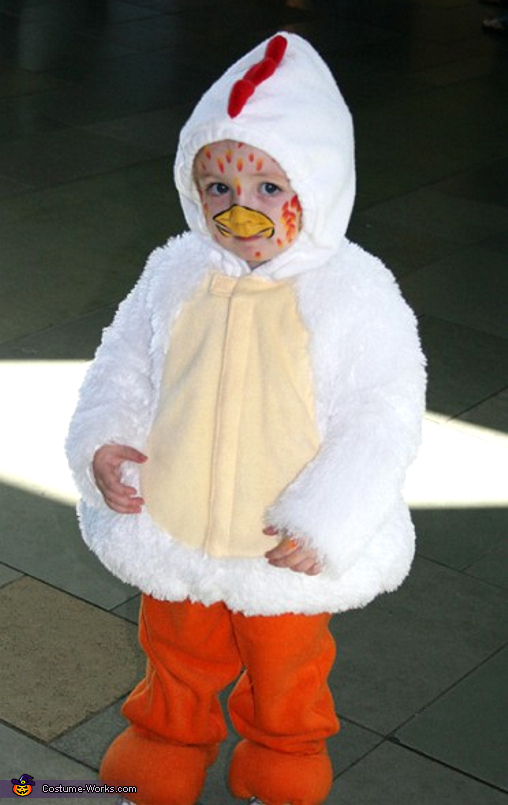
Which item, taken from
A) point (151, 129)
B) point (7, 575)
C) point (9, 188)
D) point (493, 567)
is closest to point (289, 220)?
point (7, 575)

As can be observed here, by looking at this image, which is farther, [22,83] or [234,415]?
[22,83]

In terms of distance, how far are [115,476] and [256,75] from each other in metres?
0.77

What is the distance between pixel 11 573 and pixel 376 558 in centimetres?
151

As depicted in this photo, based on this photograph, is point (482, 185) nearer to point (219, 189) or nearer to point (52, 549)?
point (52, 549)

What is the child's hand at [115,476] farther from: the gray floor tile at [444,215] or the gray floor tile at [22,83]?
the gray floor tile at [22,83]

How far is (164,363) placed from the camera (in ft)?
8.88

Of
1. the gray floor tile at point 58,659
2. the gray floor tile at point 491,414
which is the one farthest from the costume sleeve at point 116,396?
the gray floor tile at point 491,414

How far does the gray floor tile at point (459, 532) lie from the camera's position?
415cm

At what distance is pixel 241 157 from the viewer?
252cm

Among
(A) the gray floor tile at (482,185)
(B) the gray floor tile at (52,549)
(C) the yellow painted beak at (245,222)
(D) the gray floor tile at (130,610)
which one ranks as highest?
(C) the yellow painted beak at (245,222)

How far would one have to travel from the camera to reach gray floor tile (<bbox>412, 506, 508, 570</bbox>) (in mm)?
4148

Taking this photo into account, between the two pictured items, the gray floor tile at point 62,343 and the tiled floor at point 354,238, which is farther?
the gray floor tile at point 62,343

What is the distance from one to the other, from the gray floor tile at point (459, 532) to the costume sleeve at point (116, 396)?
1.60 m

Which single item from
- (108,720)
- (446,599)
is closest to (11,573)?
(108,720)
